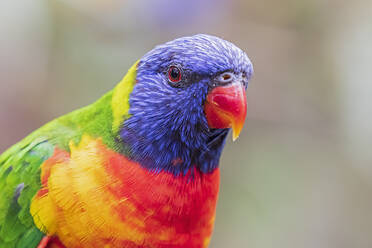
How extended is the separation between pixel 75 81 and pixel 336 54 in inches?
118

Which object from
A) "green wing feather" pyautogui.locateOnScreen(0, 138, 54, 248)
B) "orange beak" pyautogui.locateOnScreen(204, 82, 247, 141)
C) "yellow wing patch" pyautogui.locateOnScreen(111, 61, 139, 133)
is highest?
"orange beak" pyautogui.locateOnScreen(204, 82, 247, 141)

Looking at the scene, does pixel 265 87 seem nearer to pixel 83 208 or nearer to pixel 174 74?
pixel 174 74

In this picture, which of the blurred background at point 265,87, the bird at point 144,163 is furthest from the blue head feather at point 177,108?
the blurred background at point 265,87

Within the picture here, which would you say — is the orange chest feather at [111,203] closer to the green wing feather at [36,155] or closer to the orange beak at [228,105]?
the green wing feather at [36,155]

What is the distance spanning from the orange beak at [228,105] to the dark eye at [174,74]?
0.16 metres

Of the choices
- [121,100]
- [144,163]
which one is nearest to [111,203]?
Result: [144,163]

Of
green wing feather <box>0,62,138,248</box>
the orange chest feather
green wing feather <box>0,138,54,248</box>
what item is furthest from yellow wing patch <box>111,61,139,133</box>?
green wing feather <box>0,138,54,248</box>

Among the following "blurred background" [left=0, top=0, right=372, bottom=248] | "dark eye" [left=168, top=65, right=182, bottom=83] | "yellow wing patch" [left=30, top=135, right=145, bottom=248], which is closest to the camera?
"yellow wing patch" [left=30, top=135, right=145, bottom=248]

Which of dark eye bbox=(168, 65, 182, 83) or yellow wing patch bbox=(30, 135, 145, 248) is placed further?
dark eye bbox=(168, 65, 182, 83)

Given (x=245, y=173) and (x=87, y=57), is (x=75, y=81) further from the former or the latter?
(x=245, y=173)

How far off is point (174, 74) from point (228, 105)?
29cm

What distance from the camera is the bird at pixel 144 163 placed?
1.68 m

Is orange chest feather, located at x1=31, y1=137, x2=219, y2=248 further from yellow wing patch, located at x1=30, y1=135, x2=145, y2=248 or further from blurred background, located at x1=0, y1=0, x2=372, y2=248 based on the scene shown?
blurred background, located at x1=0, y1=0, x2=372, y2=248

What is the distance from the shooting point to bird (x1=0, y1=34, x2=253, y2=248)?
5.50ft
